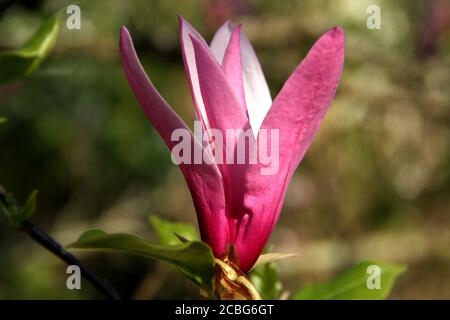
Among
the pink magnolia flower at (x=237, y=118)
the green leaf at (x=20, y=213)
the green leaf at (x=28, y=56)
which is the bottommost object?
the green leaf at (x=20, y=213)

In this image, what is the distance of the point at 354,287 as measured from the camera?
779mm

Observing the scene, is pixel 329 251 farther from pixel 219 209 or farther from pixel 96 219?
pixel 219 209

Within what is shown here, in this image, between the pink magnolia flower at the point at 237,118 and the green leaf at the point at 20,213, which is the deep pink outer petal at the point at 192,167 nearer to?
the pink magnolia flower at the point at 237,118

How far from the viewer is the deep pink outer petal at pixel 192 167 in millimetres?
555

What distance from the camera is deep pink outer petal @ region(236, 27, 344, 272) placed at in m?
0.55

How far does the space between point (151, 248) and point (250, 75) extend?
0.20 metres

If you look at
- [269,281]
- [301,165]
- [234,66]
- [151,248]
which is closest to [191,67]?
[234,66]

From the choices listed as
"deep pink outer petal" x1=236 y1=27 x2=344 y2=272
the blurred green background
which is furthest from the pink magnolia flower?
the blurred green background

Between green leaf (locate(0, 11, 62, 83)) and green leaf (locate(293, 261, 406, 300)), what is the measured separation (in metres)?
0.36

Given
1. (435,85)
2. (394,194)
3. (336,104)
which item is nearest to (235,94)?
(435,85)

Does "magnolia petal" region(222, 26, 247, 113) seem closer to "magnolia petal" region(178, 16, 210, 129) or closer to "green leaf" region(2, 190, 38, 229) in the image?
"magnolia petal" region(178, 16, 210, 129)

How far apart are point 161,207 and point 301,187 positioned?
0.41 m

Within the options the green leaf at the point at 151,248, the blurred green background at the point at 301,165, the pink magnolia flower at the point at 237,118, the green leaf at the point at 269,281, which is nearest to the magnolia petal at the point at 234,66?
the pink magnolia flower at the point at 237,118

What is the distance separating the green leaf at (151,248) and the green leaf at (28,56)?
23cm
